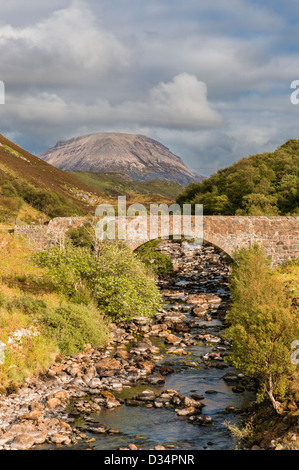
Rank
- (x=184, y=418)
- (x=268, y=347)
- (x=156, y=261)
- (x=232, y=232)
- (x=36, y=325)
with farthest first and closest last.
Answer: (x=156, y=261) → (x=232, y=232) → (x=36, y=325) → (x=184, y=418) → (x=268, y=347)

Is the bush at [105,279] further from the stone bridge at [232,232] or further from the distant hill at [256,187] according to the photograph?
the distant hill at [256,187]

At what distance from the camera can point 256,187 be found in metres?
44.0

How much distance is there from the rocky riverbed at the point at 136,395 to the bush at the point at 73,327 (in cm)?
43

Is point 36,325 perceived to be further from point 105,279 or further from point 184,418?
point 184,418

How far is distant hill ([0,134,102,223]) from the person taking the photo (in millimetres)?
45594

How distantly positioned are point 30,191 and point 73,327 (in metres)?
35.5

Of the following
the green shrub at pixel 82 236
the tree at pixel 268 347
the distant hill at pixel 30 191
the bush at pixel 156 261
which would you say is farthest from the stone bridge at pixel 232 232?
the tree at pixel 268 347

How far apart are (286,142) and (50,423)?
51.1m

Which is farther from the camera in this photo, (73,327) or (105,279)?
(105,279)

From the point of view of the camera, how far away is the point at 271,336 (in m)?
11.8

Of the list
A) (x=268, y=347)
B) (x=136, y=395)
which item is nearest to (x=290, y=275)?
(x=136, y=395)

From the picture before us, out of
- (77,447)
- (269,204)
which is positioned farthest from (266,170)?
(77,447)

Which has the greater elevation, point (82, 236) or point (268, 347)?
point (82, 236)
